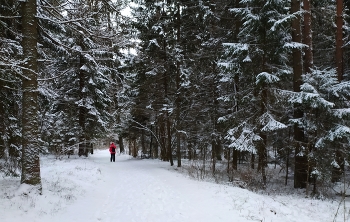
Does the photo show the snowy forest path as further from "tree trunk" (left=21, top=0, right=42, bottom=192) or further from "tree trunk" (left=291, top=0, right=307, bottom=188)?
"tree trunk" (left=291, top=0, right=307, bottom=188)

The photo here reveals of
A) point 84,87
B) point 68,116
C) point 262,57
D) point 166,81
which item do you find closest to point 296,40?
point 262,57

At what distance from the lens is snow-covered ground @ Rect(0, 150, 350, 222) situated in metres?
5.91

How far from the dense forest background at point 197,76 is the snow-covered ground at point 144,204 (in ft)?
3.22

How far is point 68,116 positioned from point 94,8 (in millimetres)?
12665

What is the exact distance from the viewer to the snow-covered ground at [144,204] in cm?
591

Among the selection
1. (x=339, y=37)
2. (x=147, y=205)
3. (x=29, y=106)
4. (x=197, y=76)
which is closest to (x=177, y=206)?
(x=147, y=205)

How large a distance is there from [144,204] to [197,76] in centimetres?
1115

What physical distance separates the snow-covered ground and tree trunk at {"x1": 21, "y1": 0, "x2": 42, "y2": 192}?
0.60 m

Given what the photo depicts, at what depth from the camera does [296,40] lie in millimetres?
11727

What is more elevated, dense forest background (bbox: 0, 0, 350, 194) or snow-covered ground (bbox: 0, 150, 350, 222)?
dense forest background (bbox: 0, 0, 350, 194)

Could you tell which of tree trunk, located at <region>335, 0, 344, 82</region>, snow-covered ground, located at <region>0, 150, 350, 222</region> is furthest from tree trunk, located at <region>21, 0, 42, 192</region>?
tree trunk, located at <region>335, 0, 344, 82</region>

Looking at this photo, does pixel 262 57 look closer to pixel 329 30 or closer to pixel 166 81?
pixel 329 30

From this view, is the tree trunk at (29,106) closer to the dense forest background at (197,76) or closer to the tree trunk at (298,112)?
the dense forest background at (197,76)

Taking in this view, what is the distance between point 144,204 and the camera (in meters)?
7.25
